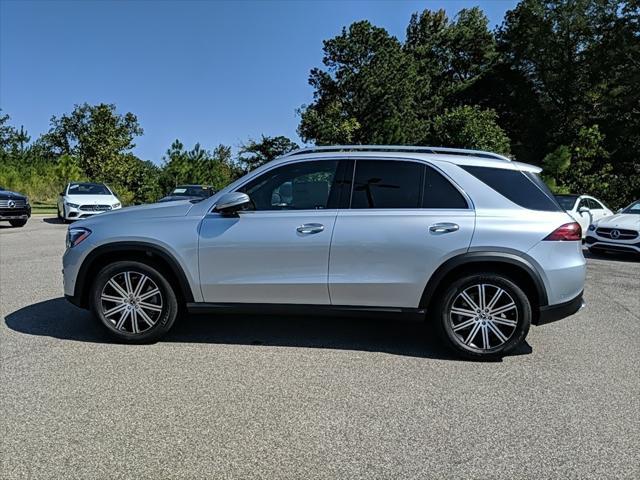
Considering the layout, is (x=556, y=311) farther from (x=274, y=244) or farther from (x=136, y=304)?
(x=136, y=304)

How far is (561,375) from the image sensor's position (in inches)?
161

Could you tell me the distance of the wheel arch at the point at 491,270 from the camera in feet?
13.8

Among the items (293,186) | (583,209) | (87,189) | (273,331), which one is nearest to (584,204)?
(583,209)

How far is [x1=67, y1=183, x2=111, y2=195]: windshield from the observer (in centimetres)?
1839

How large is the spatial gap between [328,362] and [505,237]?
1.82 meters

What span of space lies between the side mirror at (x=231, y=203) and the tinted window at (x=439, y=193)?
155 cm

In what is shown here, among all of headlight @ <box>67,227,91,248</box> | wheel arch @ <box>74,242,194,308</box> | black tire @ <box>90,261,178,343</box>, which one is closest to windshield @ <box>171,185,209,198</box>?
headlight @ <box>67,227,91,248</box>

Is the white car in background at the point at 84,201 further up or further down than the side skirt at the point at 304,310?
further up

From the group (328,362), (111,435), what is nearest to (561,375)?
(328,362)

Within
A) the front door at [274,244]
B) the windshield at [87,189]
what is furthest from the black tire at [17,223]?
the front door at [274,244]

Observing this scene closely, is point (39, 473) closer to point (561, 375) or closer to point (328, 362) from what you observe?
point (328, 362)

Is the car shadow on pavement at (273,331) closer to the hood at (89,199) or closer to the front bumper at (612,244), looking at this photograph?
the front bumper at (612,244)

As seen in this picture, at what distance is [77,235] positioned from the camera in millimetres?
4684

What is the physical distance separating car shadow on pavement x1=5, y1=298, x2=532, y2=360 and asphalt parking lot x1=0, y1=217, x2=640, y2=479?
0.03 metres
